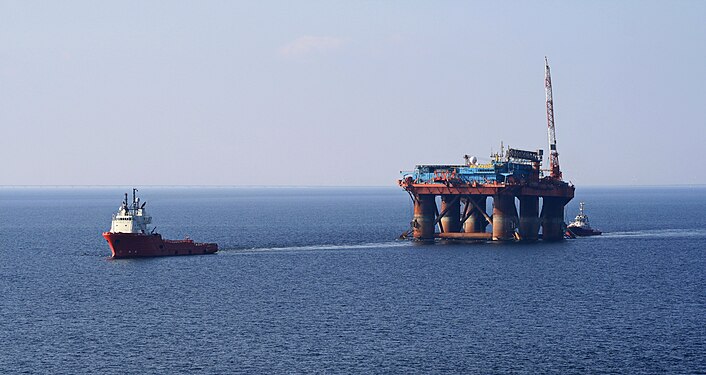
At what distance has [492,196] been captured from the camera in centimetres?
16600

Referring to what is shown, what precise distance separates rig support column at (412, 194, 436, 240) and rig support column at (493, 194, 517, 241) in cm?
1094

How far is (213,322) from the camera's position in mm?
91625

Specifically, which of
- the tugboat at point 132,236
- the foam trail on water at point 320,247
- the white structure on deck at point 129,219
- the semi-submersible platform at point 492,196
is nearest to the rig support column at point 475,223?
the semi-submersible platform at point 492,196

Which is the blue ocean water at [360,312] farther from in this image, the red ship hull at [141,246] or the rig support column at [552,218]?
the rig support column at [552,218]

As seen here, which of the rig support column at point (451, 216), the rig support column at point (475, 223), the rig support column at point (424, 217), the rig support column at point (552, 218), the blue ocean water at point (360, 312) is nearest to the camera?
the blue ocean water at point (360, 312)

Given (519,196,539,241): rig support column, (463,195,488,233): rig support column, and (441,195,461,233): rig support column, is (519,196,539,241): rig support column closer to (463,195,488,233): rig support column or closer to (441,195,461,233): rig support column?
(463,195,488,233): rig support column

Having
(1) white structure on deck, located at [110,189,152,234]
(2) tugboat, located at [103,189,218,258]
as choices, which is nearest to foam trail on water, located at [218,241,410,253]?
(2) tugboat, located at [103,189,218,258]

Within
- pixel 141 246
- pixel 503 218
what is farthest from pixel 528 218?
pixel 141 246

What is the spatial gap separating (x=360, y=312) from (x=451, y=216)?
82.0 metres

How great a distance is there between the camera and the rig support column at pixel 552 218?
176000 mm

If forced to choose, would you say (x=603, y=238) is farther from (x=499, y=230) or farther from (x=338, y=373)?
(x=338, y=373)

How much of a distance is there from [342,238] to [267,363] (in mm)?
113888

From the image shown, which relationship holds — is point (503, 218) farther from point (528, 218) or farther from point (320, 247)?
point (320, 247)

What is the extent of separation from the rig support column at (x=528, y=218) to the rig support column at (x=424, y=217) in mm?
14955
